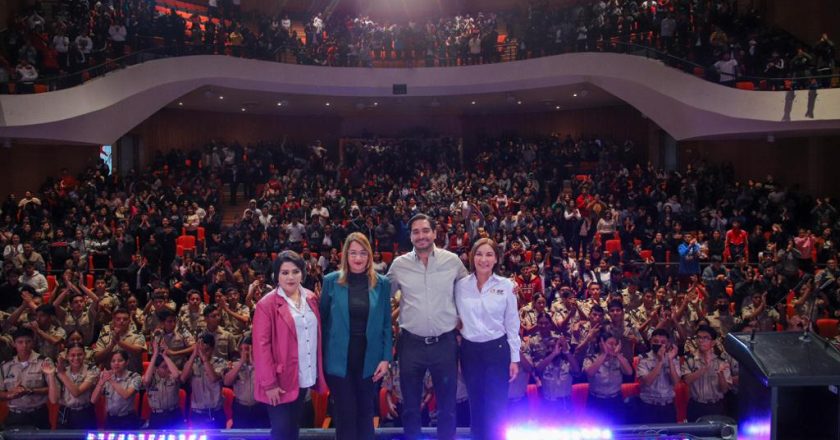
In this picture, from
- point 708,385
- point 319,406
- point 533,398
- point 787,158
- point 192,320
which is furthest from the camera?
point 787,158

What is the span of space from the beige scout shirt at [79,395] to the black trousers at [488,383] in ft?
10.4

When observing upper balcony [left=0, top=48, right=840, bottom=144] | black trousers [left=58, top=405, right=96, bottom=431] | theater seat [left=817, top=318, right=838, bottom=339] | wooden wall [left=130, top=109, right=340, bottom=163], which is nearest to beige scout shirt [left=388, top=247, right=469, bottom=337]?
black trousers [left=58, top=405, right=96, bottom=431]

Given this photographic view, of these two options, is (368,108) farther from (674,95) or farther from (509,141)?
(674,95)

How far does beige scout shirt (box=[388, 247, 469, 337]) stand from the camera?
392 cm

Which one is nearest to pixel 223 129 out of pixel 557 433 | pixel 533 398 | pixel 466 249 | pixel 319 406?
pixel 466 249

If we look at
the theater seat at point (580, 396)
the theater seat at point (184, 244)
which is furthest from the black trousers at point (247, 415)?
the theater seat at point (184, 244)

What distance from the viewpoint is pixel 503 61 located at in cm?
1708

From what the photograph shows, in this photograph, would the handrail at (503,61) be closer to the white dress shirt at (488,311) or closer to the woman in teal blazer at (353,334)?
the woman in teal blazer at (353,334)

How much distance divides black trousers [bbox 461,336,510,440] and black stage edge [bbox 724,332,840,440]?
1273mm

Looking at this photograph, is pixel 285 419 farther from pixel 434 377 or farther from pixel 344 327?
pixel 434 377

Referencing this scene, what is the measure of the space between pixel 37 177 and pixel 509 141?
12.7m

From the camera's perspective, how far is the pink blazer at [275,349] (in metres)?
3.62

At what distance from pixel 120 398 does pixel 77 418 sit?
362mm

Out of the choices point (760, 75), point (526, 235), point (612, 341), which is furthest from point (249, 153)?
point (612, 341)
